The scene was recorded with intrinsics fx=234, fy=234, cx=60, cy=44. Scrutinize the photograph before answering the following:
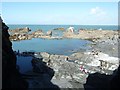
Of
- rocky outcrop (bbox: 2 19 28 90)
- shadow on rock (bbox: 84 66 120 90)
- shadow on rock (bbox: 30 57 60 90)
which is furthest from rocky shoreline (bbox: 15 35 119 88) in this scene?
rocky outcrop (bbox: 2 19 28 90)

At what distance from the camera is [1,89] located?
28.5 metres

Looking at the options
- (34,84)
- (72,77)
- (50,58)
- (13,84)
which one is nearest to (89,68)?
(72,77)

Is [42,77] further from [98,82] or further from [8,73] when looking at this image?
[8,73]

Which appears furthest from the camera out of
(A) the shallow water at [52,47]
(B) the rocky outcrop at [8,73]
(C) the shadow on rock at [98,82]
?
(A) the shallow water at [52,47]

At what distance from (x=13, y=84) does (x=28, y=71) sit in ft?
51.9


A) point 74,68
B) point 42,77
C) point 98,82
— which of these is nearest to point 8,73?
point 42,77

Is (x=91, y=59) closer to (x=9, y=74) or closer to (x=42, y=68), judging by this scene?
(x=42, y=68)

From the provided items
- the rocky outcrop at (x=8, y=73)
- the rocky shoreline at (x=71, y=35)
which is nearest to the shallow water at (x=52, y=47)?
the rocky shoreline at (x=71, y=35)

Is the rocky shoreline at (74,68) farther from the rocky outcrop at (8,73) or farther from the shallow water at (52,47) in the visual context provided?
the shallow water at (52,47)

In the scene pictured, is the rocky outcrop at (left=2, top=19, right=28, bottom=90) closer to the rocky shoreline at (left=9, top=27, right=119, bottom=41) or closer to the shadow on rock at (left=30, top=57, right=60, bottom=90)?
the shadow on rock at (left=30, top=57, right=60, bottom=90)

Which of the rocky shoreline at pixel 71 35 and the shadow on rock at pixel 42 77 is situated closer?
the shadow on rock at pixel 42 77

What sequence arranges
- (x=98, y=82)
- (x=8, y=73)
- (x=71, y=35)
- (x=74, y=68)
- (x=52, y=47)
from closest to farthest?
(x=8, y=73) < (x=98, y=82) < (x=74, y=68) < (x=52, y=47) < (x=71, y=35)

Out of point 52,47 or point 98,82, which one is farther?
point 52,47

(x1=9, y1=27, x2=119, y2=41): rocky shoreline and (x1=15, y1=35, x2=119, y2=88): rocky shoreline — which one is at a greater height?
(x1=9, y1=27, x2=119, y2=41): rocky shoreline
